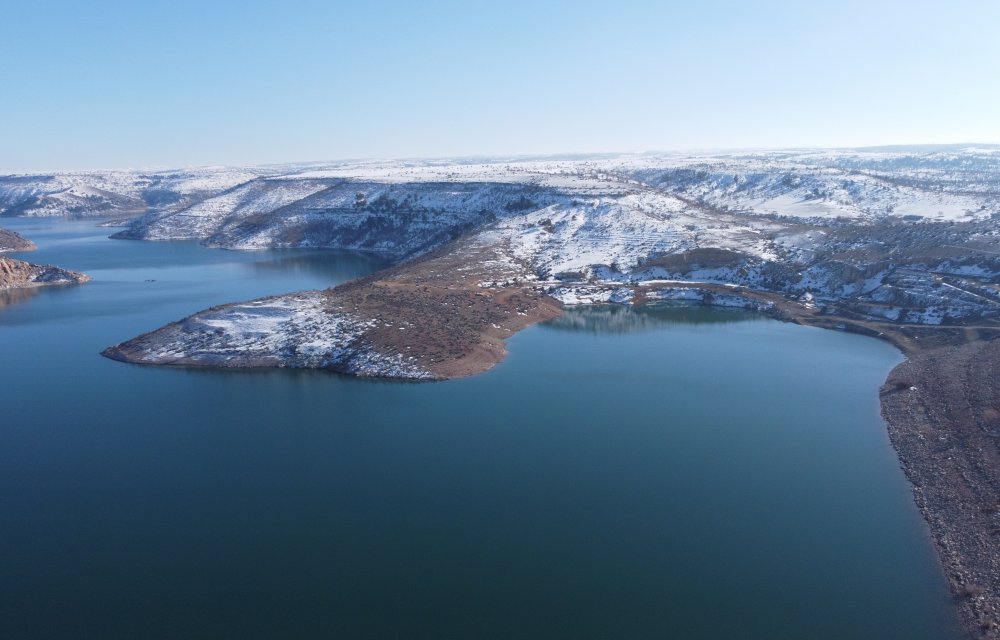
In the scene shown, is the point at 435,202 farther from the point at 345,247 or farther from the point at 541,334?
the point at 541,334

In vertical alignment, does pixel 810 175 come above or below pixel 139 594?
above

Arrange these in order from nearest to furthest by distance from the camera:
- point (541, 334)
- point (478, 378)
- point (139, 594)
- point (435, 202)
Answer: point (139, 594) < point (478, 378) < point (541, 334) < point (435, 202)

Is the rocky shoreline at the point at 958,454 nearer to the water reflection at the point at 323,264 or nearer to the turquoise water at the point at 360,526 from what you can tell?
the turquoise water at the point at 360,526

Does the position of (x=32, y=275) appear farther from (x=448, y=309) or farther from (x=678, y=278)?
(x=678, y=278)

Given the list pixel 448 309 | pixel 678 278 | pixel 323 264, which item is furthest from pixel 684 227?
pixel 323 264

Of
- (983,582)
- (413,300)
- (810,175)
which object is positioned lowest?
(983,582)

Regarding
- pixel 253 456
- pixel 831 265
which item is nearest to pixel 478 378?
pixel 253 456
